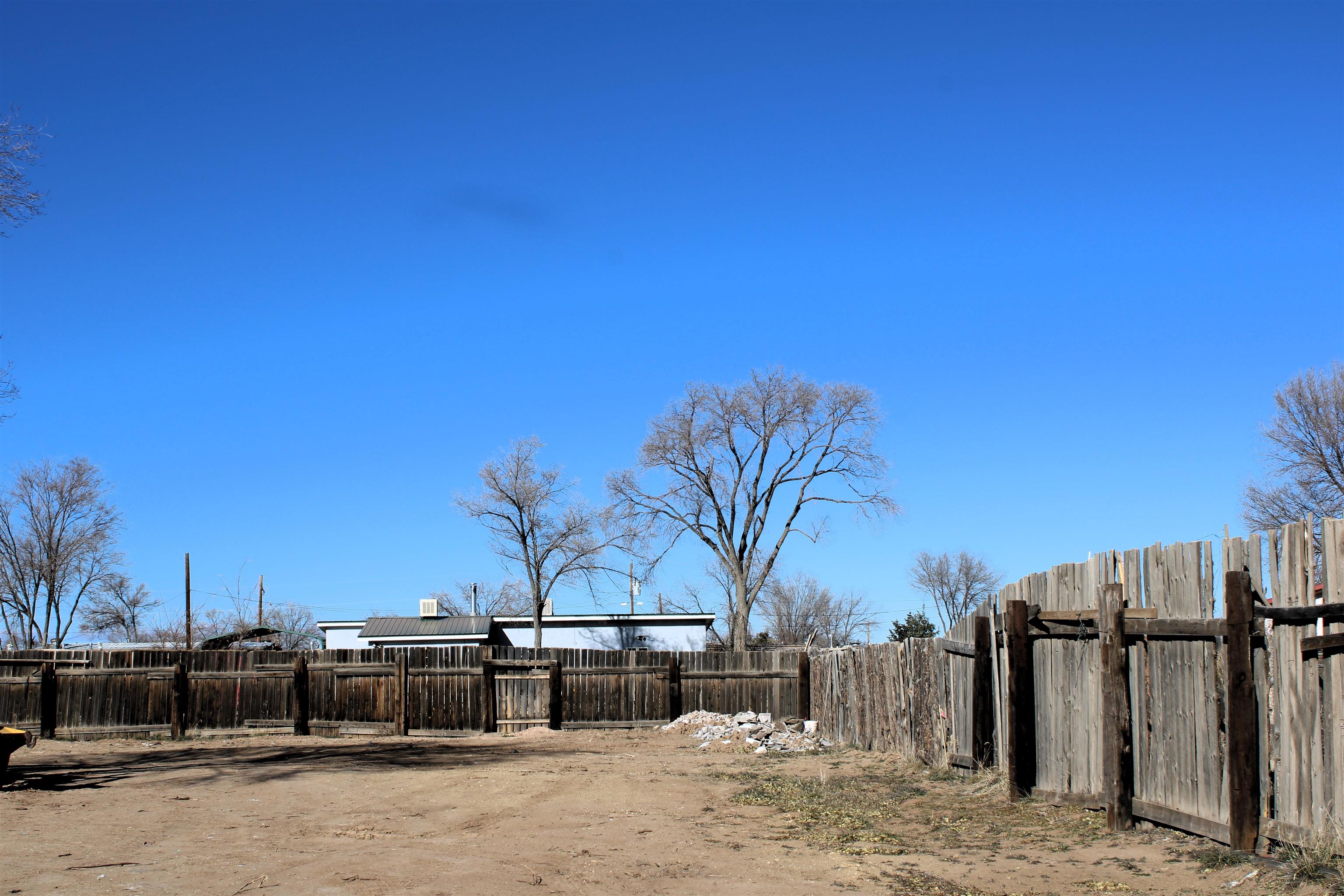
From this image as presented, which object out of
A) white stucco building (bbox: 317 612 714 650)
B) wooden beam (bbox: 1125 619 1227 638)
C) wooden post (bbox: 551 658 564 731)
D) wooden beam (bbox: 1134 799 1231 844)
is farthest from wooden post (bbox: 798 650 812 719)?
white stucco building (bbox: 317 612 714 650)

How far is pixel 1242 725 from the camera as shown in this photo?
715 centimetres

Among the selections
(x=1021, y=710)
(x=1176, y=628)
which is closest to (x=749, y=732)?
(x=1021, y=710)

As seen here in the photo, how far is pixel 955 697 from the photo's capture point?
42.9 feet

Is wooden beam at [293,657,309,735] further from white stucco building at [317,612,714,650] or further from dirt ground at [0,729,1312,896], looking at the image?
white stucco building at [317,612,714,650]

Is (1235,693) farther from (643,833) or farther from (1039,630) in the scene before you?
(643,833)

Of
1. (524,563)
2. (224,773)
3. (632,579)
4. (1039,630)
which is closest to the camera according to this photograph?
(1039,630)

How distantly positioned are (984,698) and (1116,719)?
10.7ft

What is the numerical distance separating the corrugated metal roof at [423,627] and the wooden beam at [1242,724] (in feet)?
115

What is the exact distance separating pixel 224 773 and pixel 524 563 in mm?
26012

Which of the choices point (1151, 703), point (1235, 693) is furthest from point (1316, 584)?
Answer: point (1151, 703)

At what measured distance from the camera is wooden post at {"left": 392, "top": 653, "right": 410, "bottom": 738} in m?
21.7

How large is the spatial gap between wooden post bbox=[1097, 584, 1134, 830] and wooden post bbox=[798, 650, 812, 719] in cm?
1358

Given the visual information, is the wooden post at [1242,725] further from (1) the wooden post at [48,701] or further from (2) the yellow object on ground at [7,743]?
(1) the wooden post at [48,701]

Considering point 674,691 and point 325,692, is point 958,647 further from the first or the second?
point 325,692
